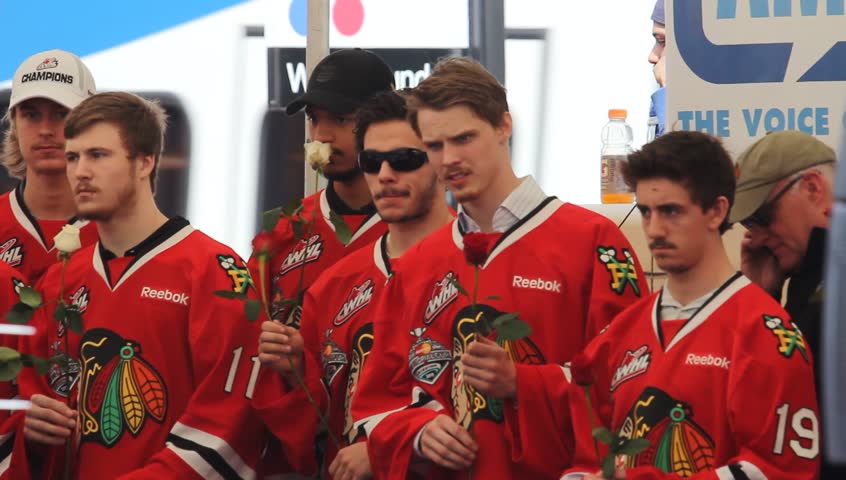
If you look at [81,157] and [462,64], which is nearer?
[462,64]

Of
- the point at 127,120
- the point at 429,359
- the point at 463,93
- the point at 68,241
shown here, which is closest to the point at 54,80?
the point at 127,120

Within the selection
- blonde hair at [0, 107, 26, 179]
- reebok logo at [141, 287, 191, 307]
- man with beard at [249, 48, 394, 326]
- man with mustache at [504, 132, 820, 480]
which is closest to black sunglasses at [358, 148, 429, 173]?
Answer: man with beard at [249, 48, 394, 326]

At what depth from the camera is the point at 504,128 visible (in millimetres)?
3910

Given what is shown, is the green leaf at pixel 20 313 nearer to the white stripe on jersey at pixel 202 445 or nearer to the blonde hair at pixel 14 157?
the white stripe on jersey at pixel 202 445

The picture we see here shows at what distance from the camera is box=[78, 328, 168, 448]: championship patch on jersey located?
405 centimetres

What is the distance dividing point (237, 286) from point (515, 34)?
473 centimetres

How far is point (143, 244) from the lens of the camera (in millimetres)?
4238

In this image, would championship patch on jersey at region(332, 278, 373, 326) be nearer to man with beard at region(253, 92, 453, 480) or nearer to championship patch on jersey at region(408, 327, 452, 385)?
man with beard at region(253, 92, 453, 480)

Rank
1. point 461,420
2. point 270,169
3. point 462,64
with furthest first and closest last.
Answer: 1. point 270,169
2. point 462,64
3. point 461,420

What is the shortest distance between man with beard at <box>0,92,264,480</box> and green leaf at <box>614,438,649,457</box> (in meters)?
1.34

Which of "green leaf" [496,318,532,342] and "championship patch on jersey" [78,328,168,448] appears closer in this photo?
"green leaf" [496,318,532,342]

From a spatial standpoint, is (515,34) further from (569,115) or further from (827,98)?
(827,98)

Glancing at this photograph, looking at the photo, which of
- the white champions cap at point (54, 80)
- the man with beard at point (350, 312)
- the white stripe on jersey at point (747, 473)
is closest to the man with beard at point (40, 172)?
the white champions cap at point (54, 80)

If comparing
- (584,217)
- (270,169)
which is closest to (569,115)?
(270,169)
